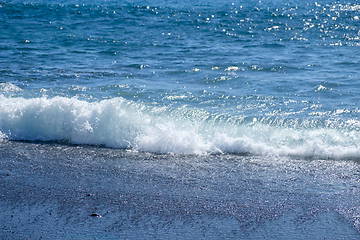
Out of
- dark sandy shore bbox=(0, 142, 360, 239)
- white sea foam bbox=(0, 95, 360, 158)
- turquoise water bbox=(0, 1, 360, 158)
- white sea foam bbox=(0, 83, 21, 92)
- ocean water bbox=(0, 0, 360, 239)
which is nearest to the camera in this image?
dark sandy shore bbox=(0, 142, 360, 239)

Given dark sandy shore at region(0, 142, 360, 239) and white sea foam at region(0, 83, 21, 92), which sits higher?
white sea foam at region(0, 83, 21, 92)

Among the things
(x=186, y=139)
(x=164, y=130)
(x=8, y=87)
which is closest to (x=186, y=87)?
(x=164, y=130)

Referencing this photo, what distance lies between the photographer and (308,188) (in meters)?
4.56

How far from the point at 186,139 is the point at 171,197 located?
1770mm

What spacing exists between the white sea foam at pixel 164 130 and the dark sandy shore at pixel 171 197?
1.19 feet

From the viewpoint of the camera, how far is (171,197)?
14.4ft

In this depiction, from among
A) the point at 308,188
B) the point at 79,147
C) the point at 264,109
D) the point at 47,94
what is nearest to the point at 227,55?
the point at 264,109

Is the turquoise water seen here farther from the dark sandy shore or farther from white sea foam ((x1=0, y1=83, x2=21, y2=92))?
the dark sandy shore

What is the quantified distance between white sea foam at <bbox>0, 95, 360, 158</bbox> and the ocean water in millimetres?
22

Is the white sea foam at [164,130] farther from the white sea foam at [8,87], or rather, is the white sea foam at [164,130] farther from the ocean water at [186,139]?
the white sea foam at [8,87]

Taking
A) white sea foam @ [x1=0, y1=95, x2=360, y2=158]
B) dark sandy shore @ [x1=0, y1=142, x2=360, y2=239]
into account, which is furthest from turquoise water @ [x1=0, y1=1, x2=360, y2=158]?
dark sandy shore @ [x1=0, y1=142, x2=360, y2=239]

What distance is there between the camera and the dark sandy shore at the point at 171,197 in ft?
12.1

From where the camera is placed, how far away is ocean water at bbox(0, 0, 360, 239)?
3.96m

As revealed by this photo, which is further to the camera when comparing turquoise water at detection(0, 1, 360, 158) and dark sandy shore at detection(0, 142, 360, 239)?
turquoise water at detection(0, 1, 360, 158)
